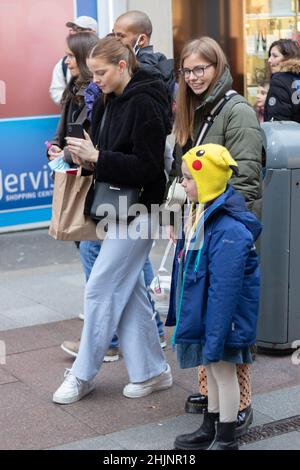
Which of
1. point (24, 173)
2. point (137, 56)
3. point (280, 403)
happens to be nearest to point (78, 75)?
point (137, 56)

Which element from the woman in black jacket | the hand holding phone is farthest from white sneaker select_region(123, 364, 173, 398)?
the hand holding phone

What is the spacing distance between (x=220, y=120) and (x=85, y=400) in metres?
1.72

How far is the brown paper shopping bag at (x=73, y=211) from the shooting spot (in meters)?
5.12

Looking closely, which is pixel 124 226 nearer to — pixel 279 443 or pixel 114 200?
pixel 114 200

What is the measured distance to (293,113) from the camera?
309 inches

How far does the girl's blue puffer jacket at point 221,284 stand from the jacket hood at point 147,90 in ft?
2.58

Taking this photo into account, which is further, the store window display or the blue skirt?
the store window display

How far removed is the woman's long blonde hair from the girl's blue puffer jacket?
2.50ft

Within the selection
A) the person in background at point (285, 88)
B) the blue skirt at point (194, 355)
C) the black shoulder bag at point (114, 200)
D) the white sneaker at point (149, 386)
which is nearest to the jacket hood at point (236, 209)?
the blue skirt at point (194, 355)

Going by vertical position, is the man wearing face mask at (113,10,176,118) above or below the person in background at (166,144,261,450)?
above

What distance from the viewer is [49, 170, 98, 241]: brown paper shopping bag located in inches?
201

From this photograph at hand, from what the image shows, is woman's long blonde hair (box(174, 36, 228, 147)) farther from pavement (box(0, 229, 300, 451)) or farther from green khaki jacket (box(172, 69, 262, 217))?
pavement (box(0, 229, 300, 451))
